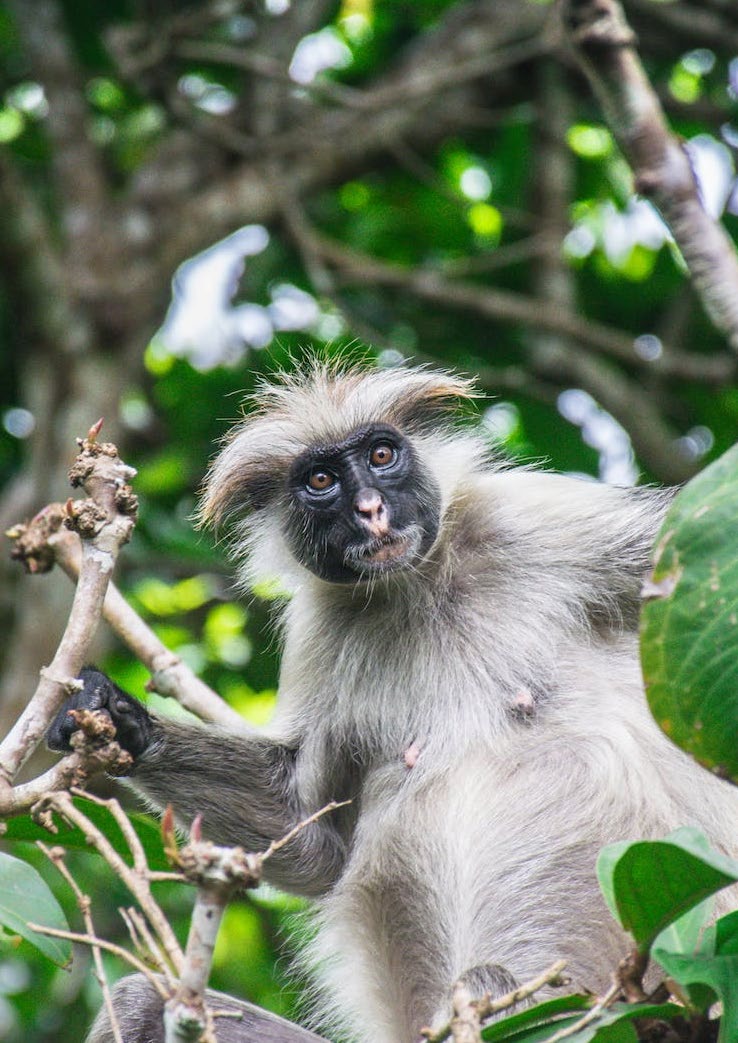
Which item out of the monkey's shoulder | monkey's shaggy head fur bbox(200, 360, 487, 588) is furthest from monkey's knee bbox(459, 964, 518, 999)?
monkey's shaggy head fur bbox(200, 360, 487, 588)

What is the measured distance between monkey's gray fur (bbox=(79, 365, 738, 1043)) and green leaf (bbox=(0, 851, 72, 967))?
3.93 feet

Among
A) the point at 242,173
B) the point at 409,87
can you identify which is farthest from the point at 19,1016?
the point at 409,87

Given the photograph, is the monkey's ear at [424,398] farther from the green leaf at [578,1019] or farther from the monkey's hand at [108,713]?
the green leaf at [578,1019]

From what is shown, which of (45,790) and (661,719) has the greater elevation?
(45,790)

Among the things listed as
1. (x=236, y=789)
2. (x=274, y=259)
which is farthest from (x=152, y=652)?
(x=274, y=259)

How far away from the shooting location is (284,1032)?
12.0 ft

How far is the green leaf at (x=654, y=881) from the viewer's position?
2.33 m

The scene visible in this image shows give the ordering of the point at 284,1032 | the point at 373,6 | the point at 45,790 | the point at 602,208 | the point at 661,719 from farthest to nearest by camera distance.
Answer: the point at 602,208 < the point at 373,6 < the point at 284,1032 < the point at 45,790 < the point at 661,719

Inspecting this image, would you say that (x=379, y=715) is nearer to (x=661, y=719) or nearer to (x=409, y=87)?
(x=661, y=719)

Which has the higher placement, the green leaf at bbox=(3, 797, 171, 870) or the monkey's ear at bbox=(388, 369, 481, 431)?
the monkey's ear at bbox=(388, 369, 481, 431)

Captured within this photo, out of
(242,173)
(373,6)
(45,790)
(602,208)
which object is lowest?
(45,790)

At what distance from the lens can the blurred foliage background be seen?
6512 millimetres

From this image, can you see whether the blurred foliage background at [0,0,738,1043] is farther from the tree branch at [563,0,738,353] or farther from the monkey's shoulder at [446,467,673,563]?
the tree branch at [563,0,738,353]

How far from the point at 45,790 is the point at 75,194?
4.54m
